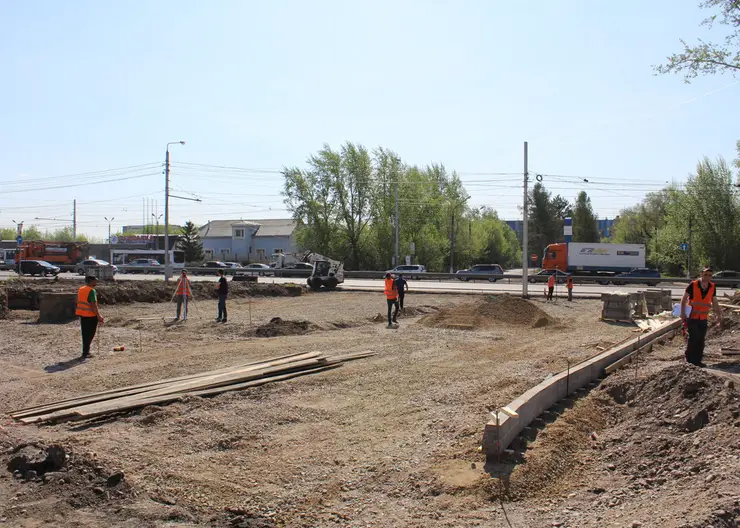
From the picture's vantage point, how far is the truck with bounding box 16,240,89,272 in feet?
234

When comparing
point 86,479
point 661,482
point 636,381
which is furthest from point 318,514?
point 636,381

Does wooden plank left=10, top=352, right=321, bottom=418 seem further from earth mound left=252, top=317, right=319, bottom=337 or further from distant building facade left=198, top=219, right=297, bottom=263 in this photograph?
distant building facade left=198, top=219, right=297, bottom=263

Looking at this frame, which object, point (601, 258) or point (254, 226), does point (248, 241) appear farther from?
point (601, 258)

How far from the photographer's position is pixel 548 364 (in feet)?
39.5

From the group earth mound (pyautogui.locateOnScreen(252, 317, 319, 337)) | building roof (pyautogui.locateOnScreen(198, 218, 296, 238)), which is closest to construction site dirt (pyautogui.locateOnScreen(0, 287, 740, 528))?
earth mound (pyautogui.locateOnScreen(252, 317, 319, 337))

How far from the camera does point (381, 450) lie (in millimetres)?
7117

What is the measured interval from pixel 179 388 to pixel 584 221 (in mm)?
90436

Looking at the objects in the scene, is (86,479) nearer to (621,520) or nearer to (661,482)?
(621,520)

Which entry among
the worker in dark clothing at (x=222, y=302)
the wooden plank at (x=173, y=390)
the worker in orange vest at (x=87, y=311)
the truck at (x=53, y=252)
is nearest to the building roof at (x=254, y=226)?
the truck at (x=53, y=252)

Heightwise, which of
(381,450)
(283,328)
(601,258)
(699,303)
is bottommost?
(381,450)

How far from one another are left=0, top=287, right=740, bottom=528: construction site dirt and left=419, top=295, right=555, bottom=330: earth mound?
7255mm

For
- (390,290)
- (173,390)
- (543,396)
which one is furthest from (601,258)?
(173,390)

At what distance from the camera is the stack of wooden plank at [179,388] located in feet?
27.3

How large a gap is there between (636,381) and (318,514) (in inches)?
227
